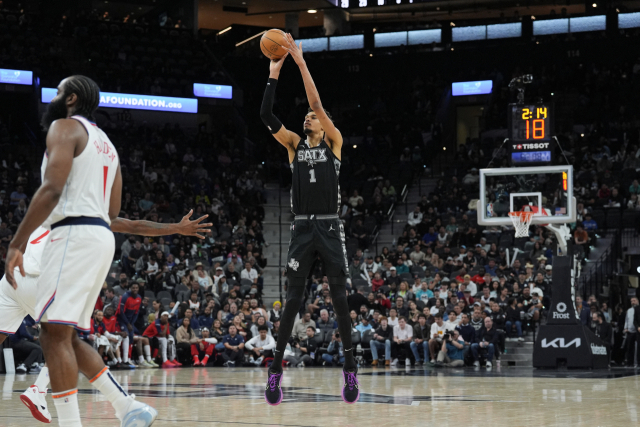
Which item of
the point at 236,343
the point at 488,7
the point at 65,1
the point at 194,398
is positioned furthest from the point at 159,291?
the point at 488,7

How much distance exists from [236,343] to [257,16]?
2094 cm

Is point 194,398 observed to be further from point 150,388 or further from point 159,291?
point 159,291

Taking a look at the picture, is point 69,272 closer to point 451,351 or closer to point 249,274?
point 451,351

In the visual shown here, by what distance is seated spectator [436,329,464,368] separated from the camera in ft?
54.7

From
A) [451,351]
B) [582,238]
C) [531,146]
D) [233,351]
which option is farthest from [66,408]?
[582,238]

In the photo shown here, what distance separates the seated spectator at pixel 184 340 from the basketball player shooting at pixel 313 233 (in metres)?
11.2

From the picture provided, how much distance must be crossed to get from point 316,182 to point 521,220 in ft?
32.2

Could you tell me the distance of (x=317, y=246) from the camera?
21.1 feet

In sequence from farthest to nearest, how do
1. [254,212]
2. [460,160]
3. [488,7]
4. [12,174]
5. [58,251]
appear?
[488,7]
[460,160]
[254,212]
[12,174]
[58,251]

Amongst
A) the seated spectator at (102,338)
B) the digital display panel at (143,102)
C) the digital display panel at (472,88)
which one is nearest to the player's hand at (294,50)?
the seated spectator at (102,338)

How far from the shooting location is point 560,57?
1161 inches

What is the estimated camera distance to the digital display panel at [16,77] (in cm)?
2570

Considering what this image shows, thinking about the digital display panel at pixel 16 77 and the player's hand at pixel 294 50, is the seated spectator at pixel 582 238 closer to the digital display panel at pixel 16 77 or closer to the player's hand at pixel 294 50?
the player's hand at pixel 294 50

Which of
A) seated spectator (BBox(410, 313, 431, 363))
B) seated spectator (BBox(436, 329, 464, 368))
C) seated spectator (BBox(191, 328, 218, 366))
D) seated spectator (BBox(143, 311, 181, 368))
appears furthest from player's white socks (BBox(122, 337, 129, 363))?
seated spectator (BBox(436, 329, 464, 368))
